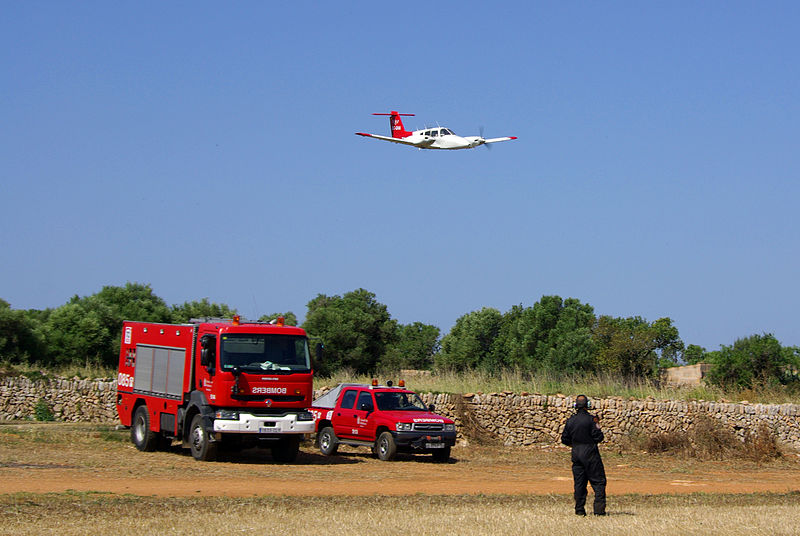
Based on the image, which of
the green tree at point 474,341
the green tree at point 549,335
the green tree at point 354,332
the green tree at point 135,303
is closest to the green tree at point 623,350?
the green tree at point 549,335

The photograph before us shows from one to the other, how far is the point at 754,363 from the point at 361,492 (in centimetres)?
2888

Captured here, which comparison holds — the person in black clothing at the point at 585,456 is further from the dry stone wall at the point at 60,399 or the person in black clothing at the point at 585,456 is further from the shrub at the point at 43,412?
the shrub at the point at 43,412

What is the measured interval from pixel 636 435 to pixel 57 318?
1203 inches

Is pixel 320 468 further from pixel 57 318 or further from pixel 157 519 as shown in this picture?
pixel 57 318

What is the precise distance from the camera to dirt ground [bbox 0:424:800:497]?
1767 centimetres

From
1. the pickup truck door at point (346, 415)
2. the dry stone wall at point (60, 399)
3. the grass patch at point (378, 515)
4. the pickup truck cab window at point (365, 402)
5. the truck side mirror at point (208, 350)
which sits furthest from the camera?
the dry stone wall at point (60, 399)

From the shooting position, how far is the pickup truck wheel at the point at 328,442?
24.7 m

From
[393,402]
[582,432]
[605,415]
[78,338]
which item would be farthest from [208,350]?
[78,338]

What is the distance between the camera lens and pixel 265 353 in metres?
21.8

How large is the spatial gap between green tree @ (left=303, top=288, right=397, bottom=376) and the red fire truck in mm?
34258

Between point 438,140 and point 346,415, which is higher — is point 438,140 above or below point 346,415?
above

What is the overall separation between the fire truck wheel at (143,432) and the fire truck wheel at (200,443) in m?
1.83

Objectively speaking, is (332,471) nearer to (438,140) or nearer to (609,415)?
(609,415)

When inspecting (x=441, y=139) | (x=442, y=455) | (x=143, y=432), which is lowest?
(x=442, y=455)
